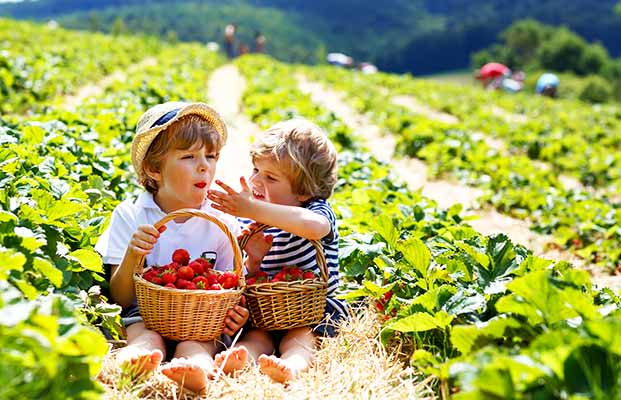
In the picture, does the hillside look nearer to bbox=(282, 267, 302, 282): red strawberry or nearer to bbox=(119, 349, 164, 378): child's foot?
bbox=(282, 267, 302, 282): red strawberry

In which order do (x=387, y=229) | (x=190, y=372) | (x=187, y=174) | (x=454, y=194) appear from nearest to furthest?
(x=190, y=372) → (x=187, y=174) → (x=387, y=229) → (x=454, y=194)

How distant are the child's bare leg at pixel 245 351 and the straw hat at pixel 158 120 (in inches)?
39.7

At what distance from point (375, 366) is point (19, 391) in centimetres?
164

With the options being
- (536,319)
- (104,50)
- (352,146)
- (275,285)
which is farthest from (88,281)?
(104,50)

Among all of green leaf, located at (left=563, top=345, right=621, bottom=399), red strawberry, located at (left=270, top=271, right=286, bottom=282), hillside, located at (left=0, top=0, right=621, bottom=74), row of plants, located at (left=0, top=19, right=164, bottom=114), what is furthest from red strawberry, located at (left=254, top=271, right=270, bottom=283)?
hillside, located at (left=0, top=0, right=621, bottom=74)

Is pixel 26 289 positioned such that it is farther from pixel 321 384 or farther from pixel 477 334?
pixel 477 334

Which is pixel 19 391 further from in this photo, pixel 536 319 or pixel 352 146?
pixel 352 146

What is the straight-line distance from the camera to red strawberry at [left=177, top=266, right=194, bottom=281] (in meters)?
3.14

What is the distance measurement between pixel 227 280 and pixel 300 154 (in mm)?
758

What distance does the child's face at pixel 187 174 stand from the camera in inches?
140

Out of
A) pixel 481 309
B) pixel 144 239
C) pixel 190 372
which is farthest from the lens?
pixel 144 239

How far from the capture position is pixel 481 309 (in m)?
2.91

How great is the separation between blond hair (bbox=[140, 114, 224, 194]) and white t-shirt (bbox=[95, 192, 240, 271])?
20cm

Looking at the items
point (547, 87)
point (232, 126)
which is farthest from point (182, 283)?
point (547, 87)
